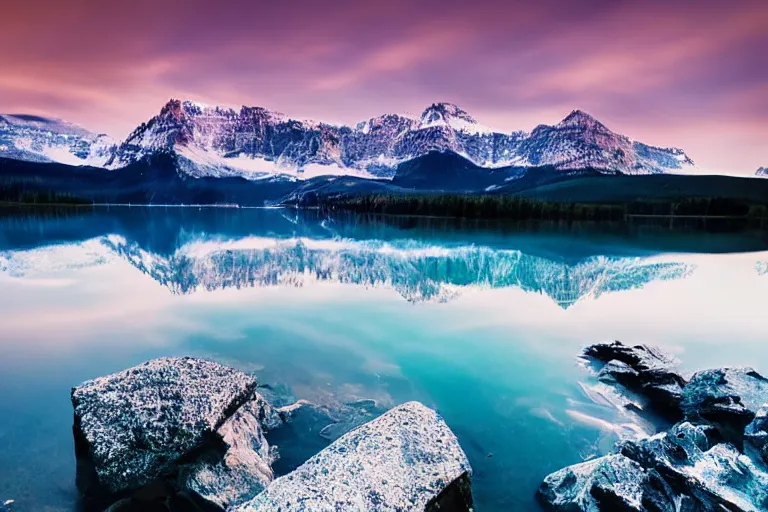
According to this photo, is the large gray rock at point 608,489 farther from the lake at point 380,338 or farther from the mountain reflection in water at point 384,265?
the mountain reflection in water at point 384,265

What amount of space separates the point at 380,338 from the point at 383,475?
1120 cm

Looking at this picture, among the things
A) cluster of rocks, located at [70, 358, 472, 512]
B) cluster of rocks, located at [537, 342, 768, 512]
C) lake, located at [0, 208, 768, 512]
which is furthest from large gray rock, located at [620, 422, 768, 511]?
cluster of rocks, located at [70, 358, 472, 512]

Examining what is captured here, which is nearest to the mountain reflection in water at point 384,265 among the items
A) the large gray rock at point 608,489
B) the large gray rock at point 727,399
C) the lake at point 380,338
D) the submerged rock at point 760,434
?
the lake at point 380,338

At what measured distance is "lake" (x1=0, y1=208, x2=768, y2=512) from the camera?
387 inches

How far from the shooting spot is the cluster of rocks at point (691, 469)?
6957 mm

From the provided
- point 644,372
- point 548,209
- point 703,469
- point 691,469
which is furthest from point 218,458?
point 548,209

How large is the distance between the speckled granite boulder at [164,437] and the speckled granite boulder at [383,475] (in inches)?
73.5

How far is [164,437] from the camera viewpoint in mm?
7371

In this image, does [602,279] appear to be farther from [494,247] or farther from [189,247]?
[189,247]

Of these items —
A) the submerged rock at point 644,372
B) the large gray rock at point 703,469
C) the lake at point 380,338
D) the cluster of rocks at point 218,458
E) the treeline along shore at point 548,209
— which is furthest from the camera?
the treeline along shore at point 548,209

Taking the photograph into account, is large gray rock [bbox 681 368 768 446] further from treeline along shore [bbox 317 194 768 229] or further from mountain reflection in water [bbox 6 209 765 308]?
treeline along shore [bbox 317 194 768 229]

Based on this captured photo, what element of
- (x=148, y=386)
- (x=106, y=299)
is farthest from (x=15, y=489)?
(x=106, y=299)

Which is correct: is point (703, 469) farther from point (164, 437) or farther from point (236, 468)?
point (164, 437)

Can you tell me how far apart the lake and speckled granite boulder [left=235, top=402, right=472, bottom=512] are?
77.1 inches
